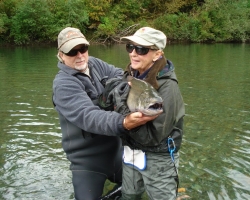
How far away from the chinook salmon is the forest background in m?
38.2

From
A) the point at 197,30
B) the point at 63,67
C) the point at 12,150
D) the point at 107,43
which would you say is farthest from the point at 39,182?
the point at 197,30

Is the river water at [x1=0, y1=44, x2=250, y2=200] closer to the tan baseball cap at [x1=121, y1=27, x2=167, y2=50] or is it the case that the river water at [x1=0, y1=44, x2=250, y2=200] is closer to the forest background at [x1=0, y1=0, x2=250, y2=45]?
the tan baseball cap at [x1=121, y1=27, x2=167, y2=50]

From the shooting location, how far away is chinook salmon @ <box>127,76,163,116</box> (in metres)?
2.81

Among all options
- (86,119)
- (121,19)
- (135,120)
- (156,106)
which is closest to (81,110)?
(86,119)

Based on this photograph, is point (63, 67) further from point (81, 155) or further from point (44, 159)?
point (44, 159)

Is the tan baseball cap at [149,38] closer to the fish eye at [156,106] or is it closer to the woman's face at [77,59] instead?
the woman's face at [77,59]

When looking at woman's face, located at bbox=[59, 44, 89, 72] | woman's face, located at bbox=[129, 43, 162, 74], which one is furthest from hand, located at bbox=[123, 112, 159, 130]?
woman's face, located at bbox=[59, 44, 89, 72]

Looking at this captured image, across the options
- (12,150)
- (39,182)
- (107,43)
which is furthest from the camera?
(107,43)

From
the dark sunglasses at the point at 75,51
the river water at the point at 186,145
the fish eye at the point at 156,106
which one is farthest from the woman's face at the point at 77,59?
the river water at the point at 186,145

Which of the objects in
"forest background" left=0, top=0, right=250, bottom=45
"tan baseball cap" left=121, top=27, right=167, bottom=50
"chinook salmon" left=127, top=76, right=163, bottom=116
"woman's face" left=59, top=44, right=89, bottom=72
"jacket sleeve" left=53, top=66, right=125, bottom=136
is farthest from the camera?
"forest background" left=0, top=0, right=250, bottom=45

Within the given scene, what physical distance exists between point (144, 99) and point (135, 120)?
Answer: 0.24 metres

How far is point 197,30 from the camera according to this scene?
46250 mm

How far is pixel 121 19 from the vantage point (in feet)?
156

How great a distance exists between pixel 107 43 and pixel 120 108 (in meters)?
40.9
